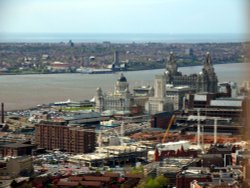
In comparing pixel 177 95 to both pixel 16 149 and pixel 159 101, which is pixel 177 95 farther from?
pixel 16 149

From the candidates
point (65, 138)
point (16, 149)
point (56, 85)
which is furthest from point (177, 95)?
point (56, 85)

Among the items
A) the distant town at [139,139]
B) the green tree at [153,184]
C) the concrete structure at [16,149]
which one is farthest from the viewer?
the concrete structure at [16,149]

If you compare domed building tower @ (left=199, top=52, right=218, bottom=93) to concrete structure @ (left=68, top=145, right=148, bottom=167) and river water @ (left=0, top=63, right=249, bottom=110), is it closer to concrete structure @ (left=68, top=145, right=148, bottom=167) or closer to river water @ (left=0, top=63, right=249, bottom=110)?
river water @ (left=0, top=63, right=249, bottom=110)

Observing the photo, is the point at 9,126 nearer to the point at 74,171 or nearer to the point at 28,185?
the point at 74,171

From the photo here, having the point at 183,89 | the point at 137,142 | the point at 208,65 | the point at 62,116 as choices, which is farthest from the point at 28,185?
the point at 208,65

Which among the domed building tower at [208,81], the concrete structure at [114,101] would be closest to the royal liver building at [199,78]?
the domed building tower at [208,81]

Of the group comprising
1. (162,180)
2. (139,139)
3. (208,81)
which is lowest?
(139,139)

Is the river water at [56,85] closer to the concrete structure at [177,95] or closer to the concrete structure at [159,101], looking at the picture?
the concrete structure at [177,95]
